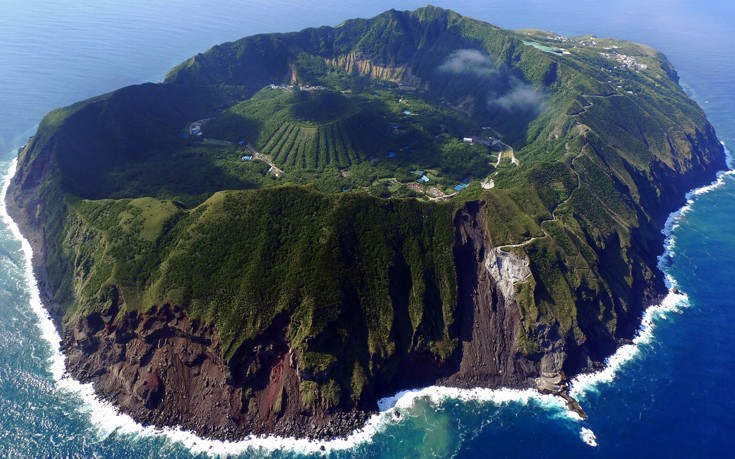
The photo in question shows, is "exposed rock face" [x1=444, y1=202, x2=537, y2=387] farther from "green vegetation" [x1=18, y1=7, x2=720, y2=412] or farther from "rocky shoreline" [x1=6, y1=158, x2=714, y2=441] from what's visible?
"green vegetation" [x1=18, y1=7, x2=720, y2=412]

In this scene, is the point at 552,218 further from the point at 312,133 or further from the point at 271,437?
the point at 312,133

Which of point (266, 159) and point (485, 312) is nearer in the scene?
point (485, 312)

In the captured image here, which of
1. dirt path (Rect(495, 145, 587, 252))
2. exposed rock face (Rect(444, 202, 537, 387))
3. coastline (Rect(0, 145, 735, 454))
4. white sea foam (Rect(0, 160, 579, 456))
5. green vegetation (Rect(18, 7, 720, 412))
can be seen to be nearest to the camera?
white sea foam (Rect(0, 160, 579, 456))

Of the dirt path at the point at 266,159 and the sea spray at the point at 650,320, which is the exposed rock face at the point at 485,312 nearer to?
the sea spray at the point at 650,320

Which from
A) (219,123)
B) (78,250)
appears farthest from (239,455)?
(219,123)

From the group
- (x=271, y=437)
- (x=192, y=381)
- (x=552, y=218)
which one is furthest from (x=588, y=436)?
(x=192, y=381)

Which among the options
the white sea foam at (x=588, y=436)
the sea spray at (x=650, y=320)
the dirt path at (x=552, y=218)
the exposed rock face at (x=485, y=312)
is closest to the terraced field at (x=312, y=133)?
the exposed rock face at (x=485, y=312)

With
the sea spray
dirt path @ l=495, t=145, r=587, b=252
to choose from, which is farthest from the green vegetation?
the sea spray

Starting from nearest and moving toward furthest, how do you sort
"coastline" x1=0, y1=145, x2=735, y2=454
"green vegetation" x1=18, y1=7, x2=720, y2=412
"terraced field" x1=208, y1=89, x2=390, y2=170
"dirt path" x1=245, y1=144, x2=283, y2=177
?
"coastline" x1=0, y1=145, x2=735, y2=454
"green vegetation" x1=18, y1=7, x2=720, y2=412
"dirt path" x1=245, y1=144, x2=283, y2=177
"terraced field" x1=208, y1=89, x2=390, y2=170
